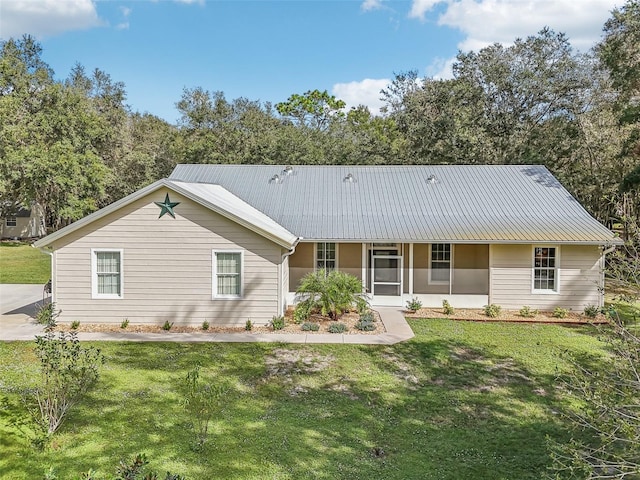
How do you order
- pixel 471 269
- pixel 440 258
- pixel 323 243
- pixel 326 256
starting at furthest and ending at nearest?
pixel 440 258, pixel 326 256, pixel 323 243, pixel 471 269

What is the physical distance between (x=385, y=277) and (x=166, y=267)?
733 cm

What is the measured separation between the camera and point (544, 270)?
49.4ft

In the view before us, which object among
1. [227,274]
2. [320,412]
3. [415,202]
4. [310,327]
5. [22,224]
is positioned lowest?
[320,412]

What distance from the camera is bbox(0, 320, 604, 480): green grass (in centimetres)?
604

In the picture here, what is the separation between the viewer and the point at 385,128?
134ft

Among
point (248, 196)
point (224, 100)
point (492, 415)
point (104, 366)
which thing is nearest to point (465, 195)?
point (248, 196)

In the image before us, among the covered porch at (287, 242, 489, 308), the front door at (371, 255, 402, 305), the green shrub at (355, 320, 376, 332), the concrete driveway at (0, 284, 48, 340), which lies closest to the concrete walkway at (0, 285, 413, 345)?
the concrete driveway at (0, 284, 48, 340)

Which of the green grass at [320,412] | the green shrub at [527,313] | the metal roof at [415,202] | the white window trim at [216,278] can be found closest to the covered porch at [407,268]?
the metal roof at [415,202]

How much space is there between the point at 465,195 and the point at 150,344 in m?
12.6

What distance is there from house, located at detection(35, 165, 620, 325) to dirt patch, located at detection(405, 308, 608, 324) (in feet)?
1.32

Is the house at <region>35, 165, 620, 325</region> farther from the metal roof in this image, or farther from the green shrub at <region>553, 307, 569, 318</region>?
the green shrub at <region>553, 307, 569, 318</region>

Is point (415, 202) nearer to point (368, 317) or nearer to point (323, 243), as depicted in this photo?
point (323, 243)

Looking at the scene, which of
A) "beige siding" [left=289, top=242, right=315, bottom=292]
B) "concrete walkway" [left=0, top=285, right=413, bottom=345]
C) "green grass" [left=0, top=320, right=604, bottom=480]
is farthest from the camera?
"beige siding" [left=289, top=242, right=315, bottom=292]

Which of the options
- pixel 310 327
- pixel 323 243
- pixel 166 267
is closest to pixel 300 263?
pixel 323 243
